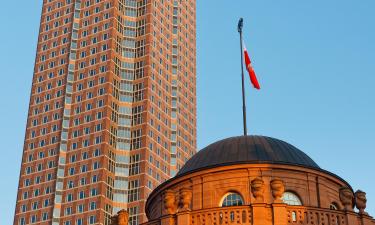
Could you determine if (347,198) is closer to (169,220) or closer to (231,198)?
(231,198)

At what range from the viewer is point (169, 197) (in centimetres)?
3186

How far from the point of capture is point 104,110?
115m

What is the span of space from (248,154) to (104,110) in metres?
81.7

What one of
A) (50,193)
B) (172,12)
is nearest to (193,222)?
(50,193)

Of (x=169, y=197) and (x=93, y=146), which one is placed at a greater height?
(x=93, y=146)

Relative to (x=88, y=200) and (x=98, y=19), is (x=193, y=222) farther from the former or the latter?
(x=98, y=19)

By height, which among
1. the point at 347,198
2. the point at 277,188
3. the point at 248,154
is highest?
the point at 248,154

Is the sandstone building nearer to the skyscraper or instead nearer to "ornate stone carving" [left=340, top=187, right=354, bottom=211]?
"ornate stone carving" [left=340, top=187, right=354, bottom=211]

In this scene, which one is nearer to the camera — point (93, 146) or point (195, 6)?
point (93, 146)

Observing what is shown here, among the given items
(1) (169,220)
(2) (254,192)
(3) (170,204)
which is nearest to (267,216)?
(2) (254,192)

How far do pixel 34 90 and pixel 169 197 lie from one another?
333ft

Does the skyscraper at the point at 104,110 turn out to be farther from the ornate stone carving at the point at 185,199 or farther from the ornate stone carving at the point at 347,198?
the ornate stone carving at the point at 347,198

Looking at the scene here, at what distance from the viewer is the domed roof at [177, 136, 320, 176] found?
35.5 m

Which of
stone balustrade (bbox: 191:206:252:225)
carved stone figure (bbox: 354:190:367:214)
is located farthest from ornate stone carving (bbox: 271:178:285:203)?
carved stone figure (bbox: 354:190:367:214)
